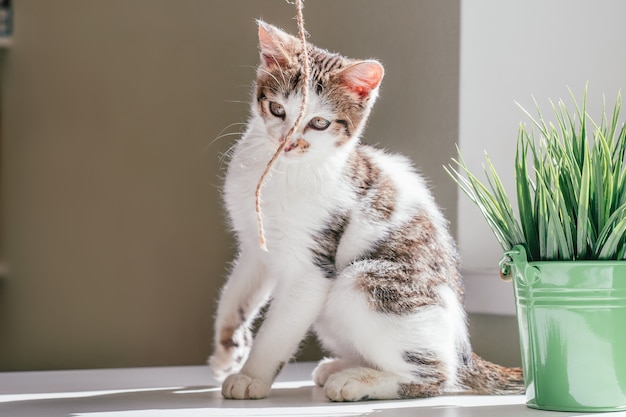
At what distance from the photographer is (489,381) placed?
121 centimetres

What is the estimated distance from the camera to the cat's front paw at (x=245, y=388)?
1.14 m

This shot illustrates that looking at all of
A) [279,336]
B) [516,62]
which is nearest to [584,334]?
[279,336]

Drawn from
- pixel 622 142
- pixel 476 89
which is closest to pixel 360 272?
pixel 622 142

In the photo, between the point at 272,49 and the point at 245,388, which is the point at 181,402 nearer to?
the point at 245,388

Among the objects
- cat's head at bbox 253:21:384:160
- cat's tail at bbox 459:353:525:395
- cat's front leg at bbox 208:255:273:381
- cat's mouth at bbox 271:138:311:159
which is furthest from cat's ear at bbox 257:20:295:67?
cat's tail at bbox 459:353:525:395

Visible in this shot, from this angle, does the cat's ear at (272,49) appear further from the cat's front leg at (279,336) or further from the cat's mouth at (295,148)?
the cat's front leg at (279,336)

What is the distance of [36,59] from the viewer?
2.49 meters

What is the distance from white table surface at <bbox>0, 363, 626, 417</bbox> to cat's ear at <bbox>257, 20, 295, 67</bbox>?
0.49 meters

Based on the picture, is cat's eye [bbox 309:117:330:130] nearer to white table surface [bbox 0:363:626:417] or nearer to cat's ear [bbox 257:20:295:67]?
cat's ear [bbox 257:20:295:67]

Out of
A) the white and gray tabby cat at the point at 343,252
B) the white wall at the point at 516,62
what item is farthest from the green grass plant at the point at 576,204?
the white wall at the point at 516,62

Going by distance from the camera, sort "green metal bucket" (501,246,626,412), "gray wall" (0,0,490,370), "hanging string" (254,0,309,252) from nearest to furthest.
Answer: "green metal bucket" (501,246,626,412), "hanging string" (254,0,309,252), "gray wall" (0,0,490,370)

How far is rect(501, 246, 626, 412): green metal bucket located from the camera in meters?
0.97

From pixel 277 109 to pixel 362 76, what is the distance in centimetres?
13

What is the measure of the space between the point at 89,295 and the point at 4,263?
36 cm
